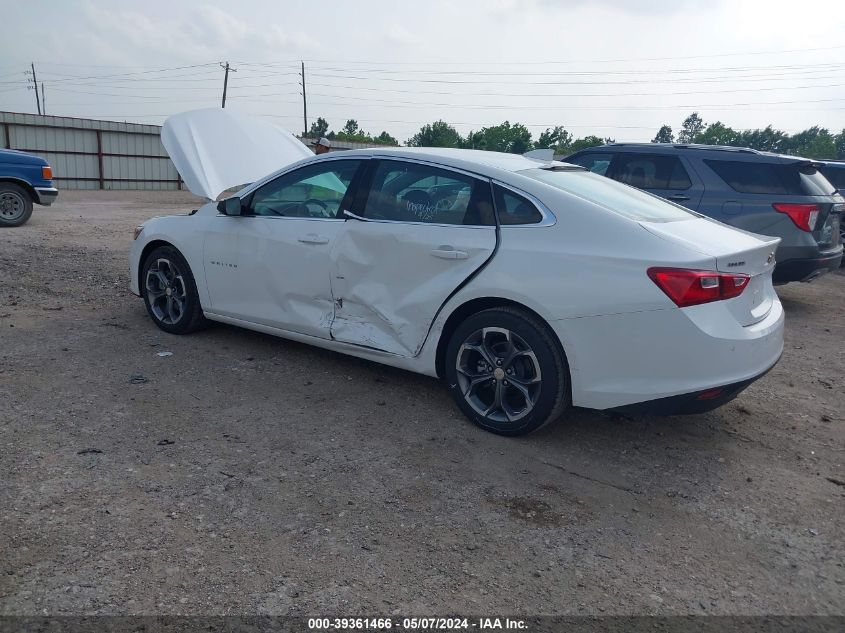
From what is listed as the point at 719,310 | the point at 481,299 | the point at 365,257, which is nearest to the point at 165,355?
the point at 365,257

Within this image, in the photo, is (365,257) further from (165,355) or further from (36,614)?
(36,614)

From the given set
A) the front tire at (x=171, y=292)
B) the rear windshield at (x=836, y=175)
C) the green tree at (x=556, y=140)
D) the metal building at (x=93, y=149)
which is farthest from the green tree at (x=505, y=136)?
the front tire at (x=171, y=292)


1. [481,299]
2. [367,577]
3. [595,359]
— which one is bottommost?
[367,577]

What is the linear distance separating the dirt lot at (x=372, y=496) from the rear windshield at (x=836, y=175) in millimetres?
7963

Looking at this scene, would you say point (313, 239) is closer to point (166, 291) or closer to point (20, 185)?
point (166, 291)

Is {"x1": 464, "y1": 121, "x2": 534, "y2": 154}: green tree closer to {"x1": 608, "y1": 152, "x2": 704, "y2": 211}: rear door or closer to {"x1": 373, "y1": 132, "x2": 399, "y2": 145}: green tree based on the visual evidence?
{"x1": 373, "y1": 132, "x2": 399, "y2": 145}: green tree

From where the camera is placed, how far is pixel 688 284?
3475mm

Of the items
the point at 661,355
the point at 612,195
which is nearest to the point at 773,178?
the point at 612,195

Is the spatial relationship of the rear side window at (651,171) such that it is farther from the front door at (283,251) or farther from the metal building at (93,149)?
the metal building at (93,149)

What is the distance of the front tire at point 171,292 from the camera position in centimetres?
567

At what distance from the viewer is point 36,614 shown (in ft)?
7.92

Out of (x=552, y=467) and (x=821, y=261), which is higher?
(x=821, y=261)

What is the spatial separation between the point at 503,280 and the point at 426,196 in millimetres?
870

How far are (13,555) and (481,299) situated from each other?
2.55 m
